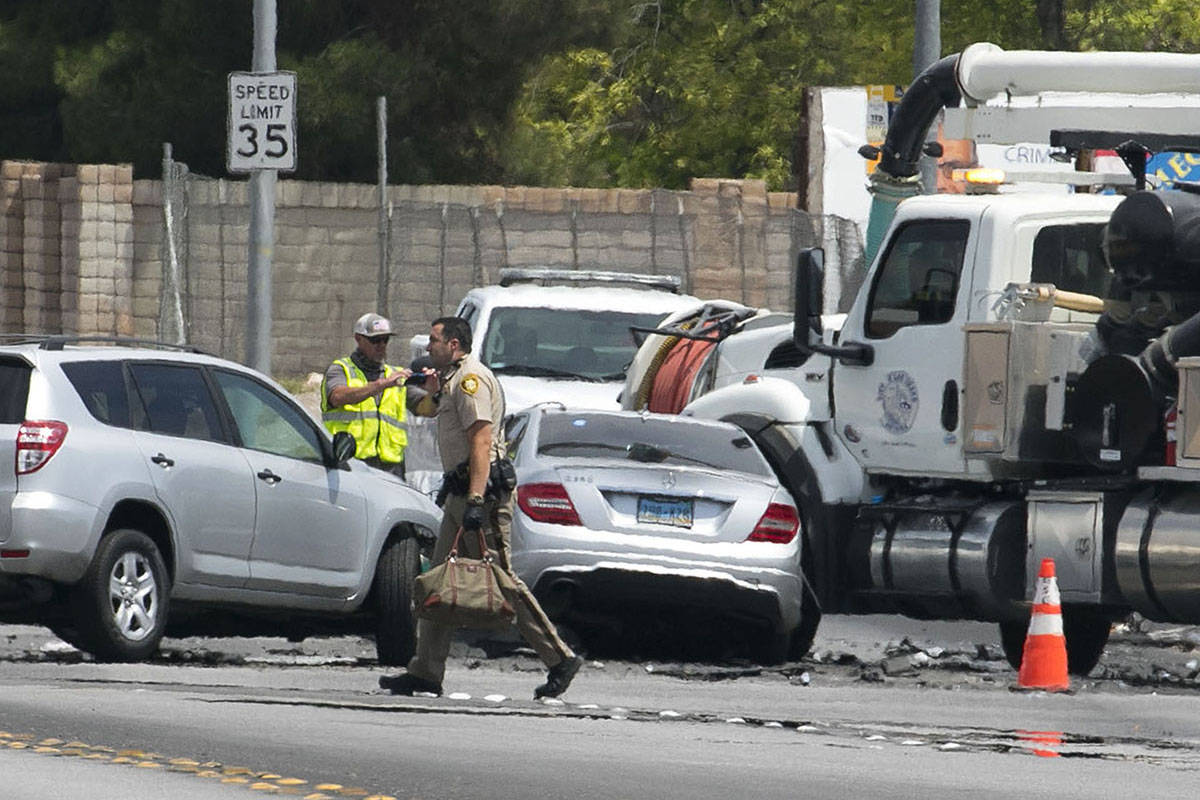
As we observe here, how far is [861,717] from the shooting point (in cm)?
1215

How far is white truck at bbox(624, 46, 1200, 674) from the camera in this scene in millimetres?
13445

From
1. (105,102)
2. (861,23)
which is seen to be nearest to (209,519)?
(105,102)

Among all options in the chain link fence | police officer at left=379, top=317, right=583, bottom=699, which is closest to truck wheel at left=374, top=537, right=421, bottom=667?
police officer at left=379, top=317, right=583, bottom=699

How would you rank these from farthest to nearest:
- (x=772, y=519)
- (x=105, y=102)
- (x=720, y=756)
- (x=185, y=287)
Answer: (x=105, y=102), (x=185, y=287), (x=772, y=519), (x=720, y=756)

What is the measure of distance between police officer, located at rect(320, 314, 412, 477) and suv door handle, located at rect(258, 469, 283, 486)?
8.78 feet

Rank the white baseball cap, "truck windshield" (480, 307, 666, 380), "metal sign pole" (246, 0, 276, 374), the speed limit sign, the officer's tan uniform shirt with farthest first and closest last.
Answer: "metal sign pole" (246, 0, 276, 374) < "truck windshield" (480, 307, 666, 380) < the speed limit sign < the white baseball cap < the officer's tan uniform shirt

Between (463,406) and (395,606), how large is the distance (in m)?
2.19

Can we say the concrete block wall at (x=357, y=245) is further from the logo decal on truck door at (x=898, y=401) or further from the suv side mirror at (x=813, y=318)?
the logo decal on truck door at (x=898, y=401)

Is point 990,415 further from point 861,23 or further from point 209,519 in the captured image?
point 861,23

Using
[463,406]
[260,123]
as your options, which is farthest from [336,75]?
[463,406]

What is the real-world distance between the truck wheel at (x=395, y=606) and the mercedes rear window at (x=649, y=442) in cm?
93

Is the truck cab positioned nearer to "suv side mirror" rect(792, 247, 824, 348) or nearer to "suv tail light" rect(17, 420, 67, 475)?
"suv side mirror" rect(792, 247, 824, 348)

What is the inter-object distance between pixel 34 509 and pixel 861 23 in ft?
142

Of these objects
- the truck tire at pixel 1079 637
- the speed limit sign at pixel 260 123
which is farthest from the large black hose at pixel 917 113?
the speed limit sign at pixel 260 123
